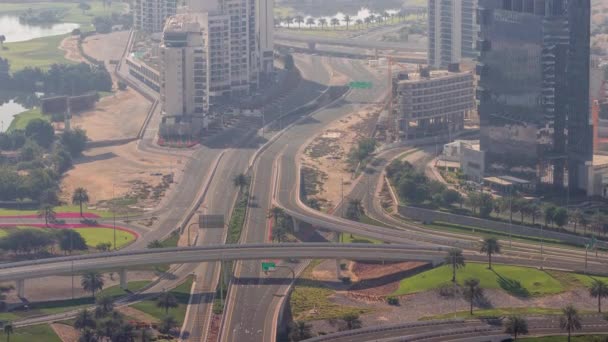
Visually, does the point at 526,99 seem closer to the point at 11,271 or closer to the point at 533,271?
the point at 533,271

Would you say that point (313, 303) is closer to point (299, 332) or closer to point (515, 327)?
point (299, 332)

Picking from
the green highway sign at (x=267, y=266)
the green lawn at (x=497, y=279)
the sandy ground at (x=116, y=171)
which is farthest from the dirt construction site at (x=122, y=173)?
the green lawn at (x=497, y=279)

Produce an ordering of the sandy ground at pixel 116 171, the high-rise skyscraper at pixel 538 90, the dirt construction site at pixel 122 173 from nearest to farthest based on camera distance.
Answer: the high-rise skyscraper at pixel 538 90 → the dirt construction site at pixel 122 173 → the sandy ground at pixel 116 171

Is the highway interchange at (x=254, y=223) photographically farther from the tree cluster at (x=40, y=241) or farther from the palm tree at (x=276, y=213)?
the tree cluster at (x=40, y=241)

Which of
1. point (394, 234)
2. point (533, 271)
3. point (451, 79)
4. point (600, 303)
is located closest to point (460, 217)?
point (394, 234)

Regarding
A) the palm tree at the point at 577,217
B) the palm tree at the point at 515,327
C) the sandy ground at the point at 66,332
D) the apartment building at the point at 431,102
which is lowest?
the sandy ground at the point at 66,332

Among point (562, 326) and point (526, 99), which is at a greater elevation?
point (526, 99)
